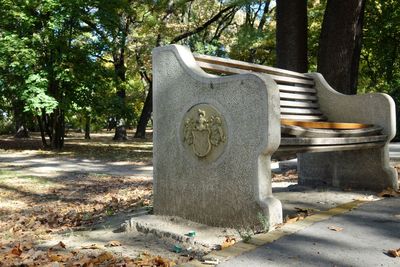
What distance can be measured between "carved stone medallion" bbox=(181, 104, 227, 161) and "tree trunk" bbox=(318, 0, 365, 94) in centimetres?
526

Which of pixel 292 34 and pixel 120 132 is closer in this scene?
pixel 292 34

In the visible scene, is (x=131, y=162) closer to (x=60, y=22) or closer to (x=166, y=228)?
(x=60, y=22)


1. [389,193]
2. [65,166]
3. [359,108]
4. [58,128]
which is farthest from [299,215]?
[58,128]

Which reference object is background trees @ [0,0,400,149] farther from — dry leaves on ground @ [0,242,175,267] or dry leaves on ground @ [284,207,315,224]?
dry leaves on ground @ [0,242,175,267]

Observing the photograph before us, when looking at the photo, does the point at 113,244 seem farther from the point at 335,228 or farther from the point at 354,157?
the point at 354,157

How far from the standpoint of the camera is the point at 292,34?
955cm

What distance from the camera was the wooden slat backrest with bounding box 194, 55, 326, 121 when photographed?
455 centimetres

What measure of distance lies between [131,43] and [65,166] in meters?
12.5

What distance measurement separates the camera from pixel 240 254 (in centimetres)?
308

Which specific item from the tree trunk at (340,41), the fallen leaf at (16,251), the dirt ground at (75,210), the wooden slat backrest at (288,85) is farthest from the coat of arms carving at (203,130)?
→ the tree trunk at (340,41)

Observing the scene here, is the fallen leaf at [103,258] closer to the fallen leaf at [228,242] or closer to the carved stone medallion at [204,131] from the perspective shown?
the fallen leaf at [228,242]

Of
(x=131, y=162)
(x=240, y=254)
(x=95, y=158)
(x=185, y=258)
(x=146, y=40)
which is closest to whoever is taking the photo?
(x=240, y=254)

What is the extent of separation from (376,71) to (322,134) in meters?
25.0

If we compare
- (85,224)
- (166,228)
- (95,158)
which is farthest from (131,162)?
(166,228)
